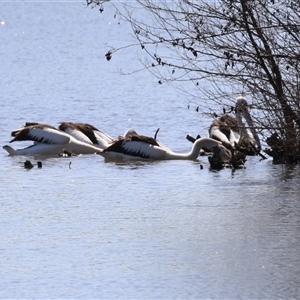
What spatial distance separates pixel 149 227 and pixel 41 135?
5430 mm

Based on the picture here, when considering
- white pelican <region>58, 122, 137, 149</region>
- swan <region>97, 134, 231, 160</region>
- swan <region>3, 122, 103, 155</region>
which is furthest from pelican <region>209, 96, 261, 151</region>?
swan <region>3, 122, 103, 155</region>

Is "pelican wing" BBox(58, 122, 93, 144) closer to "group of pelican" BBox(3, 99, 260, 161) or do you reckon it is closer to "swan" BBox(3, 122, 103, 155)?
"group of pelican" BBox(3, 99, 260, 161)

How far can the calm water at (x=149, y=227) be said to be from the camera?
6824 millimetres

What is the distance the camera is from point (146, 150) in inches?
508

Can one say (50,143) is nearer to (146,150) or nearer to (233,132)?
(146,150)

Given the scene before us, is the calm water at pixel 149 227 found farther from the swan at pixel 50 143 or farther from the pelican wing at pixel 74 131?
the pelican wing at pixel 74 131

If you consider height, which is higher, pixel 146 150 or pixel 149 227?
pixel 146 150

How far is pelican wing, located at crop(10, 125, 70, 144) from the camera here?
13641mm

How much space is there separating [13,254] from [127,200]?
2.33 meters

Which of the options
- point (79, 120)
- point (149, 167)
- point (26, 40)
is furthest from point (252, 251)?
point (26, 40)

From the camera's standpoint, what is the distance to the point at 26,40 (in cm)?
4512

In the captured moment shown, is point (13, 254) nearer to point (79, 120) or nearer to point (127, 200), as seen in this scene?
point (127, 200)

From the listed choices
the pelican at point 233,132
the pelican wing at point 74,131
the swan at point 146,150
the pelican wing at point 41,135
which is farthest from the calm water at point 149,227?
the pelican wing at point 74,131

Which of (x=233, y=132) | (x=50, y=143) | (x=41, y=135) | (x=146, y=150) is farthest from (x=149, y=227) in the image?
(x=233, y=132)
